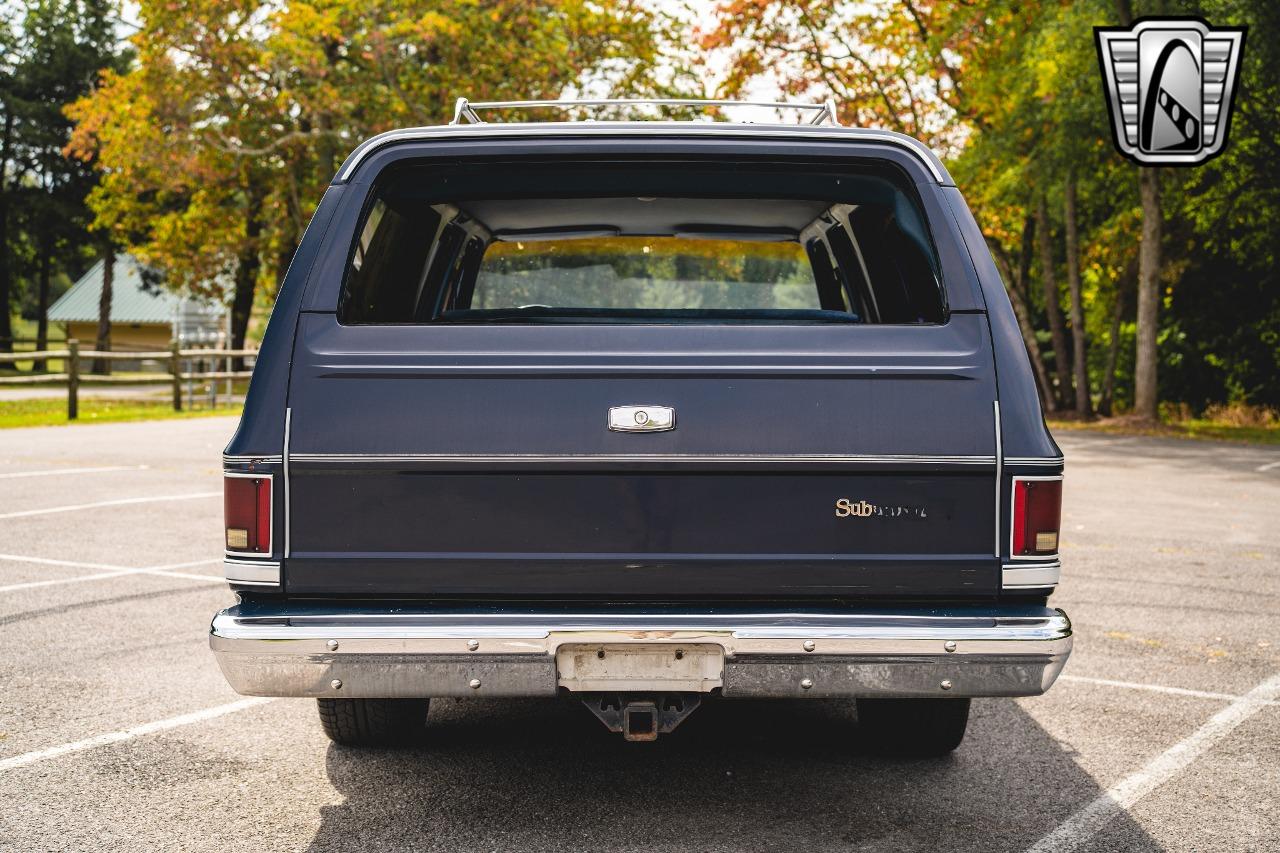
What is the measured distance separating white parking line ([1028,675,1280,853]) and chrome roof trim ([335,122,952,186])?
192 centimetres

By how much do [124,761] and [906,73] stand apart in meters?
25.9

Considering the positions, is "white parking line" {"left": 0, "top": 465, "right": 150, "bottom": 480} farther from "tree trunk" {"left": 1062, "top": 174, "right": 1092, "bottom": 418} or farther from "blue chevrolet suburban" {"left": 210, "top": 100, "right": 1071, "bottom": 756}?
"tree trunk" {"left": 1062, "top": 174, "right": 1092, "bottom": 418}

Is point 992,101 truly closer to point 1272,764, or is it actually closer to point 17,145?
point 1272,764

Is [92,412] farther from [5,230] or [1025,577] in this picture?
[5,230]

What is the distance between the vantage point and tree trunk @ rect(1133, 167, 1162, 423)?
23.2m

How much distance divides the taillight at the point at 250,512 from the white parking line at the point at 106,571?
4286 mm

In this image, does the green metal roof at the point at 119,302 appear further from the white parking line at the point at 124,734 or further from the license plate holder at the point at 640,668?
the license plate holder at the point at 640,668

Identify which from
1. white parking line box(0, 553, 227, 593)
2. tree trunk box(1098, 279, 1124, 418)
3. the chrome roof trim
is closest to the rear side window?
the chrome roof trim

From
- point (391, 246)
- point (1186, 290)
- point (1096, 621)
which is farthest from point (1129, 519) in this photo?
point (1186, 290)

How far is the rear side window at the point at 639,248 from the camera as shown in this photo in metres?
4.30

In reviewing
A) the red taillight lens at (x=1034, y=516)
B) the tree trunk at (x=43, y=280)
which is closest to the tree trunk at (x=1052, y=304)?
the red taillight lens at (x=1034, y=516)

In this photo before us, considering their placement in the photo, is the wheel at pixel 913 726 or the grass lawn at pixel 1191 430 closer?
the wheel at pixel 913 726

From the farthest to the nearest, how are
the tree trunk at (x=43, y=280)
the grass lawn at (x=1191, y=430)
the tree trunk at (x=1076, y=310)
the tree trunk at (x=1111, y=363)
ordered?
1. the tree trunk at (x=43, y=280)
2. the tree trunk at (x=1111, y=363)
3. the tree trunk at (x=1076, y=310)
4. the grass lawn at (x=1191, y=430)

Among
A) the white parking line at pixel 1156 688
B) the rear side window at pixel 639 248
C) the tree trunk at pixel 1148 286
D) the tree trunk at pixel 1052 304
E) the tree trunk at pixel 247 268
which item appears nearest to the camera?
the rear side window at pixel 639 248
